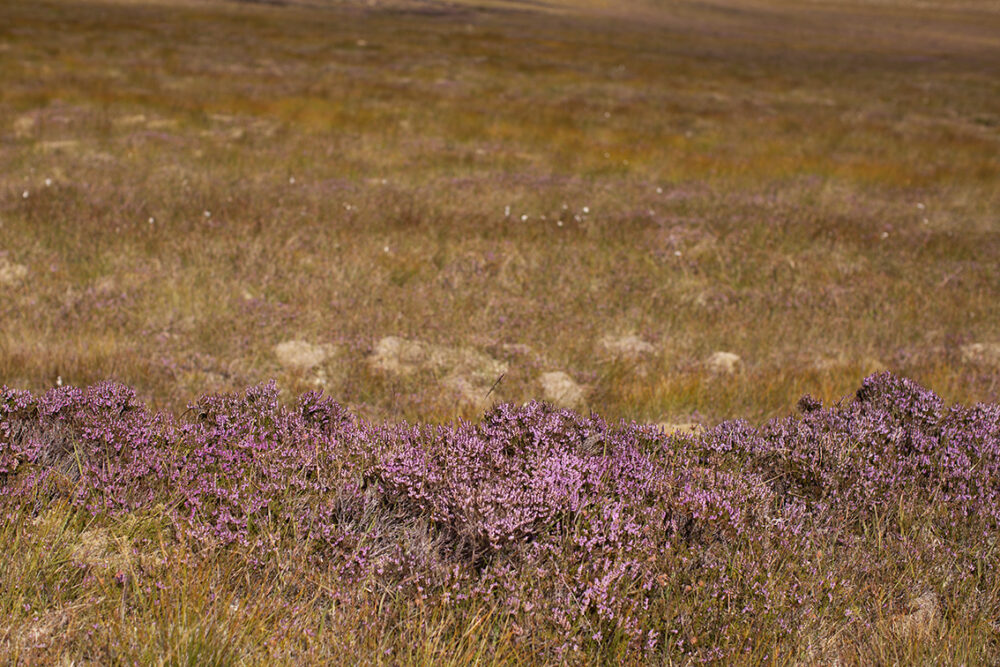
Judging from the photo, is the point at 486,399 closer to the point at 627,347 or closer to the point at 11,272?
the point at 627,347

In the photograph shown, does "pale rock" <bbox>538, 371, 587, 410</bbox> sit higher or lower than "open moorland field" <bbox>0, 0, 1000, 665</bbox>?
lower

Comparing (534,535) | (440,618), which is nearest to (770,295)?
(534,535)

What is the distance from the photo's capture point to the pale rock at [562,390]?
5352 mm

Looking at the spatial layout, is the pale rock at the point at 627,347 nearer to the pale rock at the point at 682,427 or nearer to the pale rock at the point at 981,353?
the pale rock at the point at 682,427

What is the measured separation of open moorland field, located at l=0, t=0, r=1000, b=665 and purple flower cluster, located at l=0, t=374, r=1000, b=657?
0.06 ft

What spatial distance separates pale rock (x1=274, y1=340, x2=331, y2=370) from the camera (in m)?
5.67

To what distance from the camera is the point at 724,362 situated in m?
6.09

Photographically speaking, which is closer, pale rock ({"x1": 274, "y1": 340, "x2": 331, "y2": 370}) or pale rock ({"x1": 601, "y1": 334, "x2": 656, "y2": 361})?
pale rock ({"x1": 274, "y1": 340, "x2": 331, "y2": 370})

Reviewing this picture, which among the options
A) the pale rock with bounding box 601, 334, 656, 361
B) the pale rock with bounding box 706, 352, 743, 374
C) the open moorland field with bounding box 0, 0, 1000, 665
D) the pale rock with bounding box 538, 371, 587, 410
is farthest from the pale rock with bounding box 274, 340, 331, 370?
the pale rock with bounding box 706, 352, 743, 374

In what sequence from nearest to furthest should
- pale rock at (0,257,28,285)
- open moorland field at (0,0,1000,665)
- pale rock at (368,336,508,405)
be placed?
open moorland field at (0,0,1000,665) < pale rock at (368,336,508,405) < pale rock at (0,257,28,285)

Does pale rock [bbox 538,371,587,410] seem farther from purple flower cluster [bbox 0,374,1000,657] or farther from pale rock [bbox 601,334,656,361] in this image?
purple flower cluster [bbox 0,374,1000,657]

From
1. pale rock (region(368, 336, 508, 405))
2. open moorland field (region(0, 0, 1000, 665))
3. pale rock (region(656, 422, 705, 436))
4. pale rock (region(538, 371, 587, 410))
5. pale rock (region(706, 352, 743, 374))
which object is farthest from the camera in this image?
pale rock (region(706, 352, 743, 374))

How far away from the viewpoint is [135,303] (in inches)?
255

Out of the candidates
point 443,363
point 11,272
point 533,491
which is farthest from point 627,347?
point 11,272
